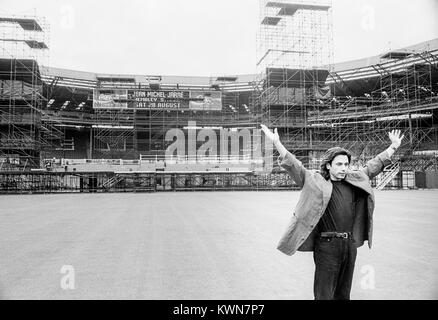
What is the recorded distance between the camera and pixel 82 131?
162 ft

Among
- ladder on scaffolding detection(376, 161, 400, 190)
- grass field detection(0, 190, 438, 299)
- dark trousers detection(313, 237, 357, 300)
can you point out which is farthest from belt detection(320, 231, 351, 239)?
ladder on scaffolding detection(376, 161, 400, 190)

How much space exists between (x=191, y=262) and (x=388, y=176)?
33.5m

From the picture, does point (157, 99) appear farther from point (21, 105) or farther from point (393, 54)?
point (393, 54)

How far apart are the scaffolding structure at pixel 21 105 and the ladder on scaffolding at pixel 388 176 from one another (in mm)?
30792

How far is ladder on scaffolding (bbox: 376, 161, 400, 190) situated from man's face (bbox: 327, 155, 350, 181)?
34.5 m

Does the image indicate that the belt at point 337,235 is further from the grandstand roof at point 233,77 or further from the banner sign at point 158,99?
the banner sign at point 158,99

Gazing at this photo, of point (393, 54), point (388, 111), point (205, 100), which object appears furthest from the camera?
point (205, 100)

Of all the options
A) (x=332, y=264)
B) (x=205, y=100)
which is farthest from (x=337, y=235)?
(x=205, y=100)

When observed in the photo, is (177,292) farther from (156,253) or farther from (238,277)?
(156,253)

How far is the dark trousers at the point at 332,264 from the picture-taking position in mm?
3572

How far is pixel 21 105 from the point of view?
34.9 m

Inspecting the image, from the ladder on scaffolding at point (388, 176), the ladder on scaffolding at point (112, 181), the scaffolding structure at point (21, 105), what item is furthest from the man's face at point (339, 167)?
the ladder on scaffolding at point (112, 181)

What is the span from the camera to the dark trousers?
11.7 ft
